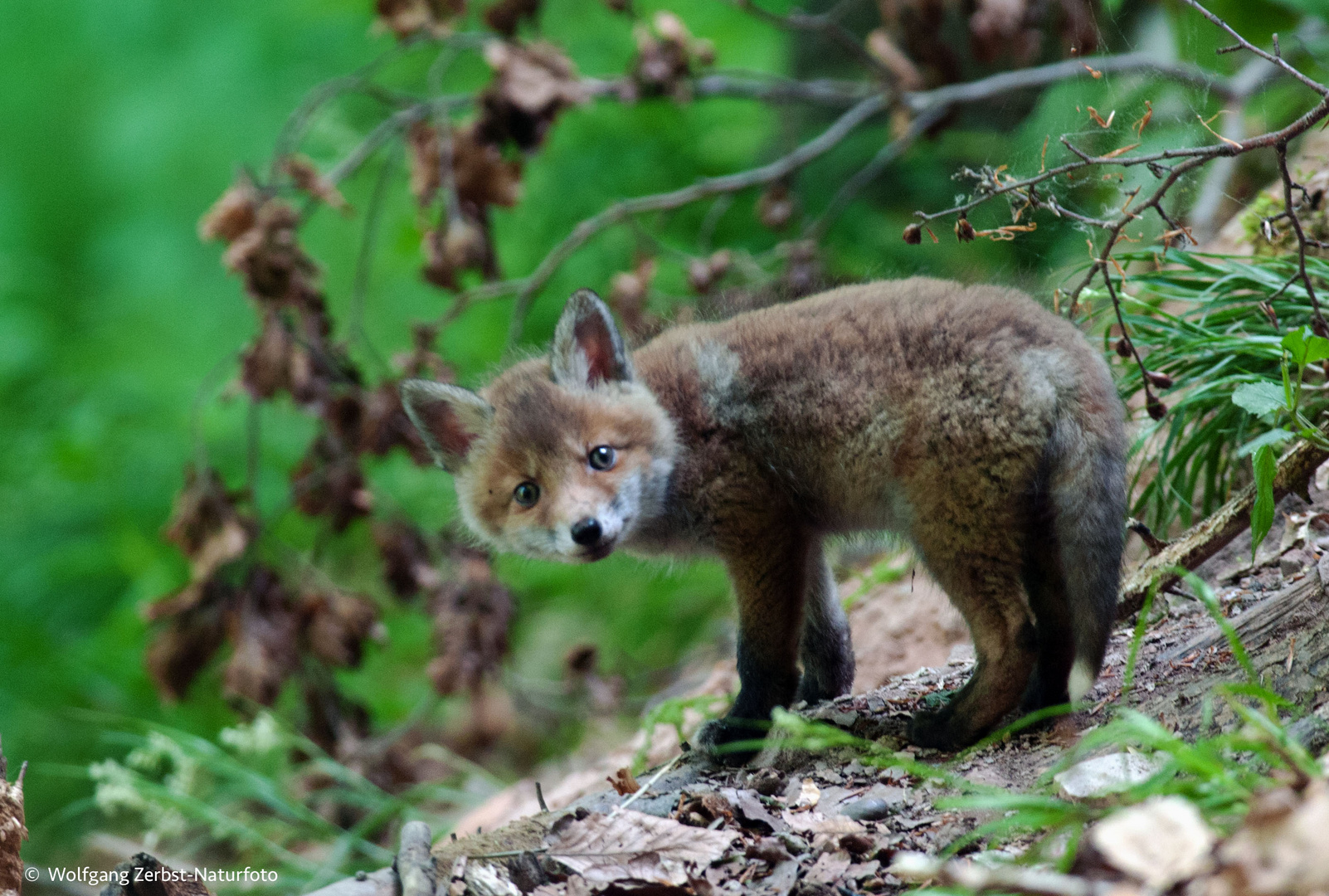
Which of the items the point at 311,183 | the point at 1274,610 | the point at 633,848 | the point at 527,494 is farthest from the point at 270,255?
the point at 1274,610

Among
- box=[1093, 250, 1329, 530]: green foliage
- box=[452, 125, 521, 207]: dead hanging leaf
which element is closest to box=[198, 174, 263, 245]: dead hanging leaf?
box=[452, 125, 521, 207]: dead hanging leaf

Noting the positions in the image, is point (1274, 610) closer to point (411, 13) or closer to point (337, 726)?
point (337, 726)

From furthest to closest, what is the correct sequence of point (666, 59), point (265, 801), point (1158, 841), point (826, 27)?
point (666, 59) < point (826, 27) < point (265, 801) < point (1158, 841)

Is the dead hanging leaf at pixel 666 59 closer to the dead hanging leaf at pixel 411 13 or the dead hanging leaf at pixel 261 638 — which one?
the dead hanging leaf at pixel 411 13

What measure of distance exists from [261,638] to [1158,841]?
408 cm

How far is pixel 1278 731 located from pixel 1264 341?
69.0 inches

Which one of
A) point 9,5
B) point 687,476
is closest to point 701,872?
point 687,476

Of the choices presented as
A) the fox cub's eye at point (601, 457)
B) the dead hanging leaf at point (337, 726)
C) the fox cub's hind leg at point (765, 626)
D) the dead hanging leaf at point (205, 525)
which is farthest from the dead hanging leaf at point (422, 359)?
the fox cub's hind leg at point (765, 626)

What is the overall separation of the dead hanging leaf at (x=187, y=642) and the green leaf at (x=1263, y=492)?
13.1 ft

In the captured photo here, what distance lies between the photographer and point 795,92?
560cm

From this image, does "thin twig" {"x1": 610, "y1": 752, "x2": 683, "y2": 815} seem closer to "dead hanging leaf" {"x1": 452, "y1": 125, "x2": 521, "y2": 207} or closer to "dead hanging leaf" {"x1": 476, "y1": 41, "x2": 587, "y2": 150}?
"dead hanging leaf" {"x1": 452, "y1": 125, "x2": 521, "y2": 207}

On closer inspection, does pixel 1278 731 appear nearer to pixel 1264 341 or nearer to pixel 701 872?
pixel 701 872

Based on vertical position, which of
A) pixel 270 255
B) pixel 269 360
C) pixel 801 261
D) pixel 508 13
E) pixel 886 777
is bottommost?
pixel 886 777

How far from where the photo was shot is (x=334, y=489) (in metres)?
4.89
